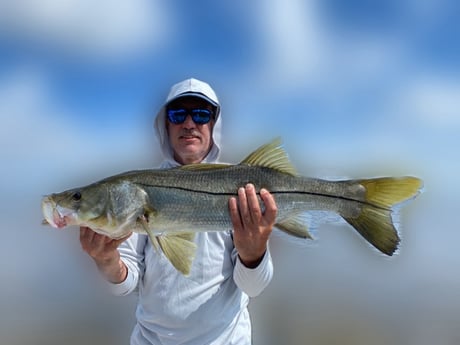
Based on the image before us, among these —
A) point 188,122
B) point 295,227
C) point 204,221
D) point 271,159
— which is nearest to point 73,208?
point 204,221

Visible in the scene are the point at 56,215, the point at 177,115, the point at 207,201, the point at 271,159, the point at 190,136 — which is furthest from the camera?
the point at 177,115

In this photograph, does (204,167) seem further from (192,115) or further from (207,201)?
(192,115)

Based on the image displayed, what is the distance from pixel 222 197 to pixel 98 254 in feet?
3.38

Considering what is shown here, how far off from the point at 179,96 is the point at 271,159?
1.14 metres

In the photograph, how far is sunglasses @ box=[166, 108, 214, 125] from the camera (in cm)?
415

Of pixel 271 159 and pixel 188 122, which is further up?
pixel 188 122

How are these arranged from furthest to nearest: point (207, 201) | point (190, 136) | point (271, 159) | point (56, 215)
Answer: point (190, 136) < point (271, 159) < point (207, 201) < point (56, 215)

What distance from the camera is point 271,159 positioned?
364 cm

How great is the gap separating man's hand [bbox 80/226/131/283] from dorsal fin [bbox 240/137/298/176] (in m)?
1.13

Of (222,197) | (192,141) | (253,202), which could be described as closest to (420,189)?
(253,202)

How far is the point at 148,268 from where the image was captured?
383 cm

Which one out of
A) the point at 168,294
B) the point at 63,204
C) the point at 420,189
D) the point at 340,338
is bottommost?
the point at 340,338

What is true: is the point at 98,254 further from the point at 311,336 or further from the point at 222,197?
the point at 311,336

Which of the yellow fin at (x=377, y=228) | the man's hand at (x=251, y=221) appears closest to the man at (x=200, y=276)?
the man's hand at (x=251, y=221)
